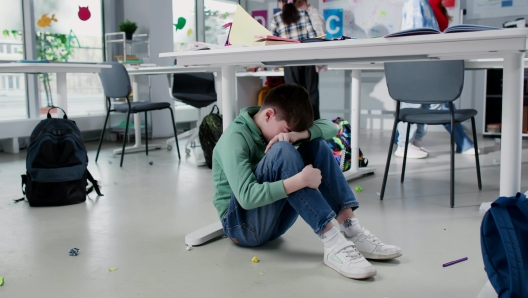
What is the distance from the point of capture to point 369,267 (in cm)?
147

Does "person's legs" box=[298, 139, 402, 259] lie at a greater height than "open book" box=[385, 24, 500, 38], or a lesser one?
lesser

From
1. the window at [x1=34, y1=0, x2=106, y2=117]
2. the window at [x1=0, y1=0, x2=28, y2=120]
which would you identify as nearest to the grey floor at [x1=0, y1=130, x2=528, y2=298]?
the window at [x1=0, y1=0, x2=28, y2=120]

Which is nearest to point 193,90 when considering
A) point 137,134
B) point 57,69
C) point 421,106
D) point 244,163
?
point 137,134

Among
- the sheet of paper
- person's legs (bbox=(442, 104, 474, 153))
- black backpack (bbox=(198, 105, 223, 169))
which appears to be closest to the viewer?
the sheet of paper

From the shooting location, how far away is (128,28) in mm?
4812

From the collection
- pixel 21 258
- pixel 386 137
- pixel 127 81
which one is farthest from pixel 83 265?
pixel 386 137

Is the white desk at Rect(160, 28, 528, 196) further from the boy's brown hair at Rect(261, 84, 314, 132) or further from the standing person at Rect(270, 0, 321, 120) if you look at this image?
the standing person at Rect(270, 0, 321, 120)

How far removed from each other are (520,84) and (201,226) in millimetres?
1246

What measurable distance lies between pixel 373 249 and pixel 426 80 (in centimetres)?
105

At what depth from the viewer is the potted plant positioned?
480 centimetres

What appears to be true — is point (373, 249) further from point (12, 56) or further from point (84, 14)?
point (84, 14)

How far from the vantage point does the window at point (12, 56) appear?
4305 millimetres

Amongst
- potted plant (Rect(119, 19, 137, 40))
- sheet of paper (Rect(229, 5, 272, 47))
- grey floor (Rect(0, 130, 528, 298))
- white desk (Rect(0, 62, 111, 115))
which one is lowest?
grey floor (Rect(0, 130, 528, 298))

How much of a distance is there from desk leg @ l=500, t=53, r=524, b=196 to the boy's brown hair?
0.55 m
